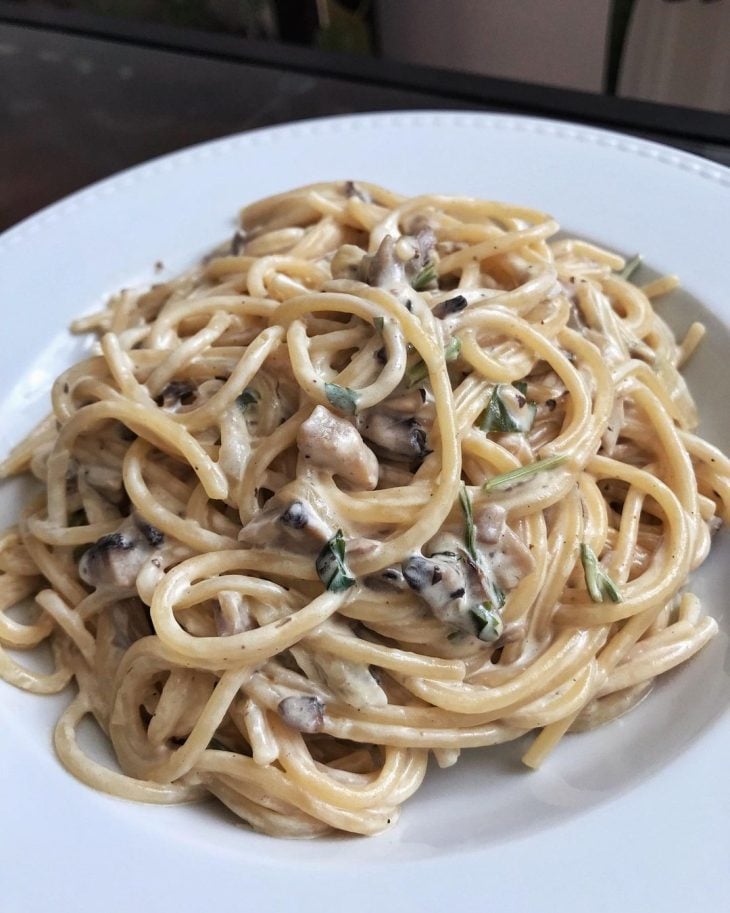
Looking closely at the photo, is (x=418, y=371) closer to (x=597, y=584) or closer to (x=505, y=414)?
(x=505, y=414)

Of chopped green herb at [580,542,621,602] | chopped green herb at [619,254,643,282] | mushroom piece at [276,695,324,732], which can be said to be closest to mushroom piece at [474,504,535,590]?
chopped green herb at [580,542,621,602]

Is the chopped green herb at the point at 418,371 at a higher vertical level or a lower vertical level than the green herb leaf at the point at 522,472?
higher

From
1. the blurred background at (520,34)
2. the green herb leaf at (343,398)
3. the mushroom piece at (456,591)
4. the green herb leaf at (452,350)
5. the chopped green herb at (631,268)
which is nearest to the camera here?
the mushroom piece at (456,591)

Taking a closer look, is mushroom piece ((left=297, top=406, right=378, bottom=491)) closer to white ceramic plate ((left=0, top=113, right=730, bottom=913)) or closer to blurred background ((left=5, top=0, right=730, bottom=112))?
white ceramic plate ((left=0, top=113, right=730, bottom=913))

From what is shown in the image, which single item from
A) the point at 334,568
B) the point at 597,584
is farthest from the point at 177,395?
the point at 597,584

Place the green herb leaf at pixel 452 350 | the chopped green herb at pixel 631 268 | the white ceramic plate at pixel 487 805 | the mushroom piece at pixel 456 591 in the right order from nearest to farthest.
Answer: the white ceramic plate at pixel 487 805 < the mushroom piece at pixel 456 591 < the green herb leaf at pixel 452 350 < the chopped green herb at pixel 631 268

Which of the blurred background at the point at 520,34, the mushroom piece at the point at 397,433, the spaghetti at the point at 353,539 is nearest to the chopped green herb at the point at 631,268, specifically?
the spaghetti at the point at 353,539

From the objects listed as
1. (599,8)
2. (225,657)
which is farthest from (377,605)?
(599,8)

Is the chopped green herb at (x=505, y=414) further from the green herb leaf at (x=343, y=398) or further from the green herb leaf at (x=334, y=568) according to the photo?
the green herb leaf at (x=334, y=568)
